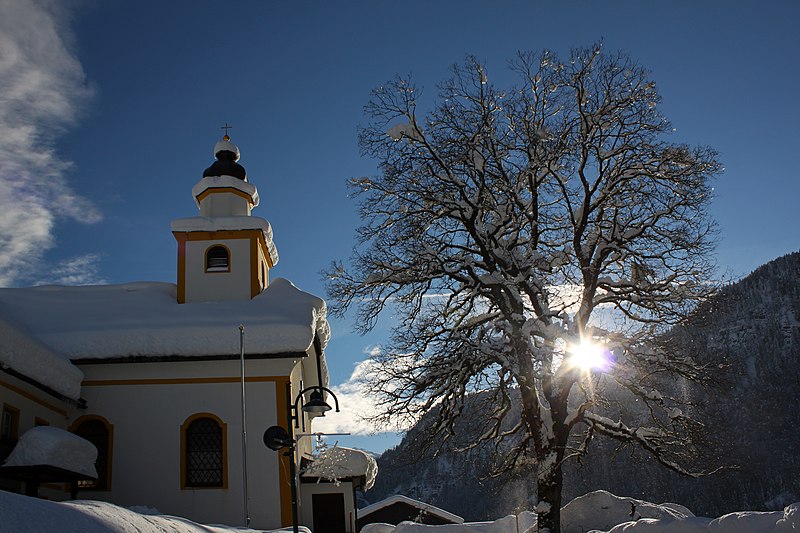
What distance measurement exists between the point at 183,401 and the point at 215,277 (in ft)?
15.1

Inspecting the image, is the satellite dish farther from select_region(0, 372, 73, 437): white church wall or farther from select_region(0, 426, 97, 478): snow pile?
select_region(0, 372, 73, 437): white church wall

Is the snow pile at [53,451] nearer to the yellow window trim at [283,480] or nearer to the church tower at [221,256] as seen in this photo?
the yellow window trim at [283,480]

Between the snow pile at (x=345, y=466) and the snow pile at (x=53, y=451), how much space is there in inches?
198

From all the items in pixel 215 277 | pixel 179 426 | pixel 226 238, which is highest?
pixel 226 238

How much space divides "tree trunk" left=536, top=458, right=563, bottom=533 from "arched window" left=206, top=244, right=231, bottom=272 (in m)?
11.3

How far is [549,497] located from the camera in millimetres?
15961

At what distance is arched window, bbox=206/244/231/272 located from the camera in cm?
2281

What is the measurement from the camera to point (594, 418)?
16.8 meters

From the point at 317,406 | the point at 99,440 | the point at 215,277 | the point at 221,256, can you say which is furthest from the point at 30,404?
the point at 317,406

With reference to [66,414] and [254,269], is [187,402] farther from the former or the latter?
[254,269]

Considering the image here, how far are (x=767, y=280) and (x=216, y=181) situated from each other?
113993mm

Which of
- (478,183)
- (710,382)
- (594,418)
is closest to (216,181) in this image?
(478,183)

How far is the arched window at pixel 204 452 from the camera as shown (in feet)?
60.8

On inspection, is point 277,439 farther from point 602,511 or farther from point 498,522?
point 602,511
